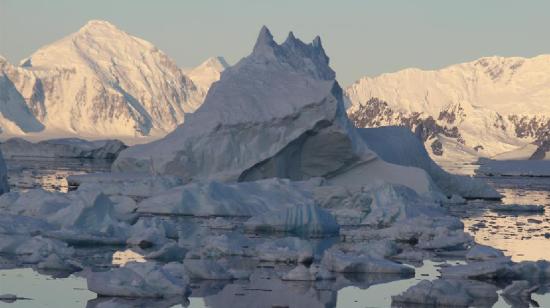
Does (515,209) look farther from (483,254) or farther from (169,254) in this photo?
(169,254)

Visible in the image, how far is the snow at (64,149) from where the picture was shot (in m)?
65.9

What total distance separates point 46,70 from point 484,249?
6335 inches

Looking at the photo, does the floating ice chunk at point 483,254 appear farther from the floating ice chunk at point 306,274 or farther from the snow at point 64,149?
the snow at point 64,149

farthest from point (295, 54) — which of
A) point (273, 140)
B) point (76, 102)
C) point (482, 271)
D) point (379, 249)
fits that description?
point (76, 102)

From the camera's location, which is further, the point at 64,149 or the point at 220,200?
the point at 64,149

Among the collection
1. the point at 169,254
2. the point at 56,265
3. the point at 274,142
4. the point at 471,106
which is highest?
the point at 471,106

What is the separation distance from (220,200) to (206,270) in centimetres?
895

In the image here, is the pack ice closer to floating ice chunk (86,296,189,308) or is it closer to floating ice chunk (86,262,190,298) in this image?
floating ice chunk (86,262,190,298)

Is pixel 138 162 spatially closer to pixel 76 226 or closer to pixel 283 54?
pixel 283 54

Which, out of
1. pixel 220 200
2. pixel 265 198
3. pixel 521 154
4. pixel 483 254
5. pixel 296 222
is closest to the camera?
pixel 483 254

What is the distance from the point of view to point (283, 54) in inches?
1299

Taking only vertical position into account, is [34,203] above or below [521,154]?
below

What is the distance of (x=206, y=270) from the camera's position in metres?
12.5

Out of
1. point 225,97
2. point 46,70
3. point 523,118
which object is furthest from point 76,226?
point 46,70
